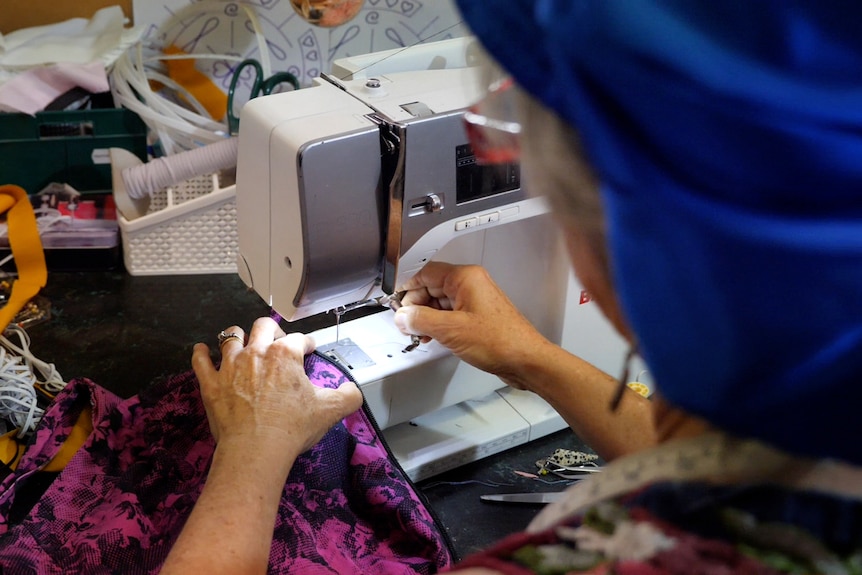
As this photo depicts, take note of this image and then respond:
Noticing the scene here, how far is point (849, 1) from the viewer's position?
50cm

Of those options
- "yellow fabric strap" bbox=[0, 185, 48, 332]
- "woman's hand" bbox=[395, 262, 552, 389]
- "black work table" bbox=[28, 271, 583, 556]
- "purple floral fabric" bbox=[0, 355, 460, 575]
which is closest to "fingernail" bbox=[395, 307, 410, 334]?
"woman's hand" bbox=[395, 262, 552, 389]

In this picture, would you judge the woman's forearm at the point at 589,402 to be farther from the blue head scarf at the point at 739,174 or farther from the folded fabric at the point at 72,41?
the folded fabric at the point at 72,41

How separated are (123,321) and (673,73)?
145 cm

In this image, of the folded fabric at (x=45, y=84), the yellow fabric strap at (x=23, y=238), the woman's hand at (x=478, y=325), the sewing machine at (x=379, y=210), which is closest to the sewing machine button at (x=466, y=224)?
the sewing machine at (x=379, y=210)

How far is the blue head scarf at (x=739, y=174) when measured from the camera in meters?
0.49

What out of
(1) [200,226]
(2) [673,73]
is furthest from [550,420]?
(2) [673,73]

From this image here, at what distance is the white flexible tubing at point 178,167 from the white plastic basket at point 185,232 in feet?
0.09

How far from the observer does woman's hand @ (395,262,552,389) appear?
1251 mm

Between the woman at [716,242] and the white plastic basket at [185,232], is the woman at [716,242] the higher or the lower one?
the higher one

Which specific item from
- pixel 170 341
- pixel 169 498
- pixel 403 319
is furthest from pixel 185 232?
pixel 169 498

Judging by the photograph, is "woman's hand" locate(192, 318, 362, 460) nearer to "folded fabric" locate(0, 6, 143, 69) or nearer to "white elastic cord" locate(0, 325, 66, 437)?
"white elastic cord" locate(0, 325, 66, 437)

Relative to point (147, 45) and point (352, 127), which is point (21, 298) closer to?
point (147, 45)

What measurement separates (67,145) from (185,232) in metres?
0.35

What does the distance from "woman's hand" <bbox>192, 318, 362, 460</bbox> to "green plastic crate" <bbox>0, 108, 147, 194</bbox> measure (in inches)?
36.1
